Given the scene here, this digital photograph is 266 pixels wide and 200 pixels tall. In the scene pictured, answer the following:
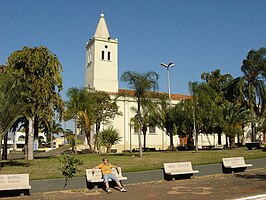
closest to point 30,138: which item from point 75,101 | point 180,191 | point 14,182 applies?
point 75,101

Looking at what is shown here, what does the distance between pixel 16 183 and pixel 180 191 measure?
535cm

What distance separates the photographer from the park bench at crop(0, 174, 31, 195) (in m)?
10.0

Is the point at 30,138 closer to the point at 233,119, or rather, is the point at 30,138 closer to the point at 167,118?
the point at 167,118

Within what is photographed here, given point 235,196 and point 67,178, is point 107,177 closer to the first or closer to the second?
point 67,178

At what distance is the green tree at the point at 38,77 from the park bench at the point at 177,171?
1050 cm

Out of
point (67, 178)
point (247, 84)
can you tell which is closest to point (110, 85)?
point (247, 84)

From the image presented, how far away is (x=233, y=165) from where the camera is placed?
14742 mm

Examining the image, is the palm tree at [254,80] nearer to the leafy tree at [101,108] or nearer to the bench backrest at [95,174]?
the leafy tree at [101,108]

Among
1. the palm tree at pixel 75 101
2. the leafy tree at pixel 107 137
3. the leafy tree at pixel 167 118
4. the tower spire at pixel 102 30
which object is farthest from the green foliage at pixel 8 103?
the tower spire at pixel 102 30

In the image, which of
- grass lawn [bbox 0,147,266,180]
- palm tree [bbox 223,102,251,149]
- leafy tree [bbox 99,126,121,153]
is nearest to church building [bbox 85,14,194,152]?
leafy tree [bbox 99,126,121,153]

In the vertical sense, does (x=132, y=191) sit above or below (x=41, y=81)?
below

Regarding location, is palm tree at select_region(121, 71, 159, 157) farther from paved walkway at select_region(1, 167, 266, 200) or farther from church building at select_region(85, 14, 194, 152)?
church building at select_region(85, 14, 194, 152)

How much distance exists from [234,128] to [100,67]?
2250 centimetres

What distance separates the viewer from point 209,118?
1155 inches
